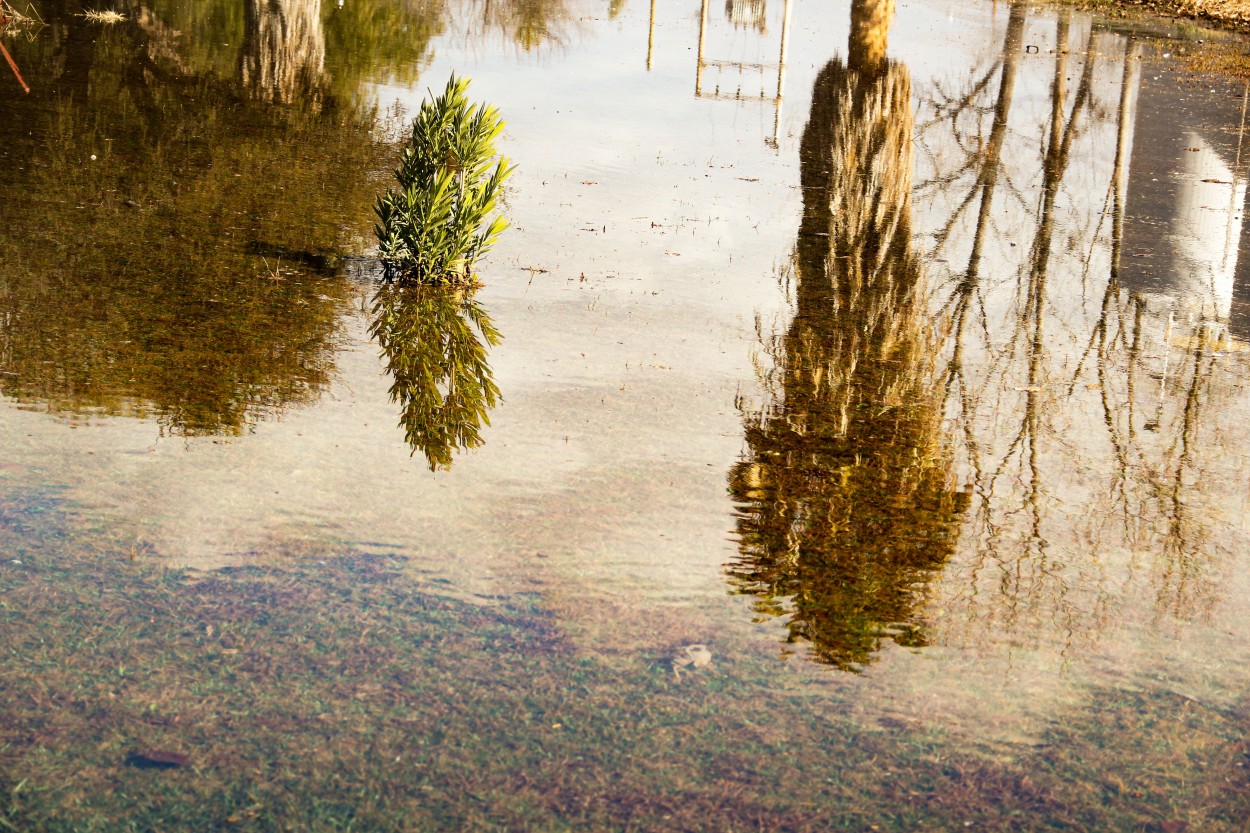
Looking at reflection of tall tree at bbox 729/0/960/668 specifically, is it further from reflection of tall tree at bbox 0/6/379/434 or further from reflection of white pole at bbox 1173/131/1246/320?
reflection of tall tree at bbox 0/6/379/434

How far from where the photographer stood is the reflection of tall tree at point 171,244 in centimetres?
640

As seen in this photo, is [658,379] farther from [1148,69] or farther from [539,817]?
[1148,69]

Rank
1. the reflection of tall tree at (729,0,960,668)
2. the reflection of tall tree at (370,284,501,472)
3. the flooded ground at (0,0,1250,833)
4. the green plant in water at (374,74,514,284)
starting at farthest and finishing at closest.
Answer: the green plant in water at (374,74,514,284)
the reflection of tall tree at (370,284,501,472)
the reflection of tall tree at (729,0,960,668)
the flooded ground at (0,0,1250,833)

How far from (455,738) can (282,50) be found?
13.3m

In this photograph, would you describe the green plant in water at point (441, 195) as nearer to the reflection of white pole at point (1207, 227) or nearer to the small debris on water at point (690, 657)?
the small debris on water at point (690, 657)

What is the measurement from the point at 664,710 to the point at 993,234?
23.5ft

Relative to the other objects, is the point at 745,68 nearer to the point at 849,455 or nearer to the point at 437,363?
the point at 437,363

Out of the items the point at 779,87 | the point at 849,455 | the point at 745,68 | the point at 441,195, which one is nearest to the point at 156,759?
the point at 849,455

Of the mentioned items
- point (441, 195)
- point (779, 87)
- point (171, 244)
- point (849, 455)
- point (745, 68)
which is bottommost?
point (849, 455)

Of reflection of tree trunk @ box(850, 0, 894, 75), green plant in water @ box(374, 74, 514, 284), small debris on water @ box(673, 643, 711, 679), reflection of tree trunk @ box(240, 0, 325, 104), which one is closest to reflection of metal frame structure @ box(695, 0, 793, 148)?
reflection of tree trunk @ box(850, 0, 894, 75)

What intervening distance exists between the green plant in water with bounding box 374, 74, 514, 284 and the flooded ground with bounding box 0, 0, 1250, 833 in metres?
0.29

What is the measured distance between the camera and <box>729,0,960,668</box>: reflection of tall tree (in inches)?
192

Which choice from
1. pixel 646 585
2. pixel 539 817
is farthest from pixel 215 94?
pixel 539 817

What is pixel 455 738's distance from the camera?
3916 millimetres
